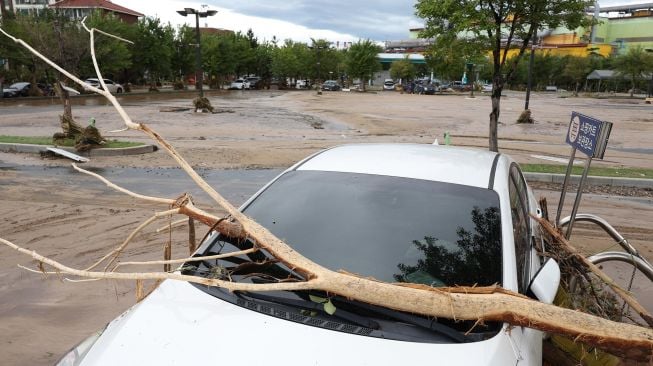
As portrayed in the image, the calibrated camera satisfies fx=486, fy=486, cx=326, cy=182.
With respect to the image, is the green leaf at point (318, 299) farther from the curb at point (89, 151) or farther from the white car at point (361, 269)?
the curb at point (89, 151)

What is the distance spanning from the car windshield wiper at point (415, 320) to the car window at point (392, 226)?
8.9 inches

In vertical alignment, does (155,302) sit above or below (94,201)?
above

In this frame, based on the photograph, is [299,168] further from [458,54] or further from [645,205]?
[458,54]

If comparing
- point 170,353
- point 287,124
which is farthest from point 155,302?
point 287,124

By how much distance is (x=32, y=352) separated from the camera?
11.7 feet

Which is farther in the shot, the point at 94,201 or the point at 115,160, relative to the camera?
the point at 115,160

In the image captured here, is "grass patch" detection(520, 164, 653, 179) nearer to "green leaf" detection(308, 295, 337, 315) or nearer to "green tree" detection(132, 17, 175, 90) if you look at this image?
"green leaf" detection(308, 295, 337, 315)

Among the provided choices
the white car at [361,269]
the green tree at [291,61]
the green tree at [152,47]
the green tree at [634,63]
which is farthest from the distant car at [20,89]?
the green tree at [634,63]

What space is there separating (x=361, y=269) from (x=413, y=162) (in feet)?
3.35

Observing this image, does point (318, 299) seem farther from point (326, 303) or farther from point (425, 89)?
point (425, 89)

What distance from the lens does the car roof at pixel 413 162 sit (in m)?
2.98

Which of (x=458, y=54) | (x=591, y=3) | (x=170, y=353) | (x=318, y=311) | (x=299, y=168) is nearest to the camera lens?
(x=170, y=353)

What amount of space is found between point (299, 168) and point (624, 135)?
70.1 ft

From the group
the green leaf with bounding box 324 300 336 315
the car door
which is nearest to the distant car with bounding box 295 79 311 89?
the car door
